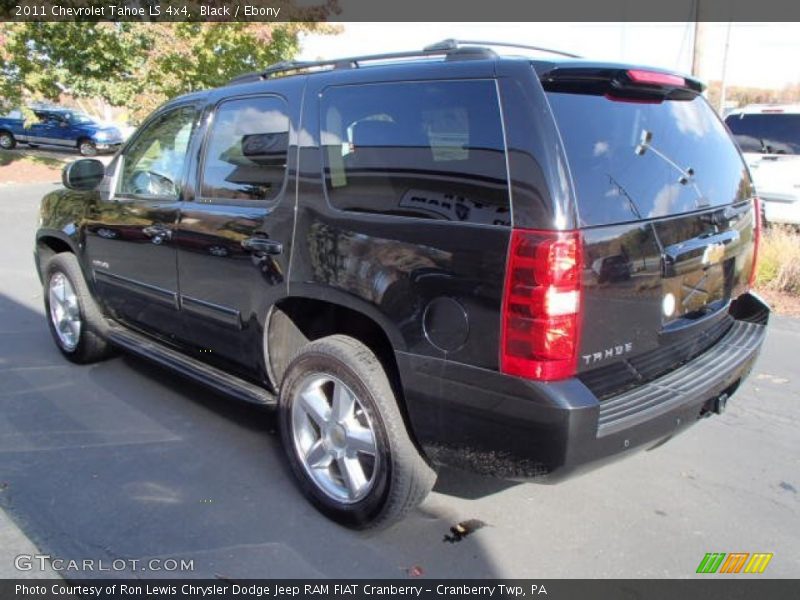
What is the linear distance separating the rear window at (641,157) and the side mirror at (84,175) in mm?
3399

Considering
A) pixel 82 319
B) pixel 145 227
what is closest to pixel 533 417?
pixel 145 227

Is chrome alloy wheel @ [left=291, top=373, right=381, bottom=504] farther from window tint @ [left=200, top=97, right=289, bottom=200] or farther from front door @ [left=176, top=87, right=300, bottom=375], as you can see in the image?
window tint @ [left=200, top=97, right=289, bottom=200]

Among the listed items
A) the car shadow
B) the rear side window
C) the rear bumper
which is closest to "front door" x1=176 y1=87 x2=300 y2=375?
the car shadow

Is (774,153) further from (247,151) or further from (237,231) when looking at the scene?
(237,231)

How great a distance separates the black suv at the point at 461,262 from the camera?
232 cm

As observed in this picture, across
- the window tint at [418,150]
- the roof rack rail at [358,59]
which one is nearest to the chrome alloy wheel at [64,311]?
the roof rack rail at [358,59]

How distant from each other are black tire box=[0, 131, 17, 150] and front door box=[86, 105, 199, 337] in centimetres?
2559

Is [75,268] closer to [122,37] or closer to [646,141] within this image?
[646,141]

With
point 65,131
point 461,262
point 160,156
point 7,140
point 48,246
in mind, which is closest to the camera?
point 461,262

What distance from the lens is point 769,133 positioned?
31.9 feet

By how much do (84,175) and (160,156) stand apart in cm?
82

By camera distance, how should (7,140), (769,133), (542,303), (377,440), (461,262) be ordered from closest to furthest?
(542,303), (461,262), (377,440), (769,133), (7,140)

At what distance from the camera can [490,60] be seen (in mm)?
2494

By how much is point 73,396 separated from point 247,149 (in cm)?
217
